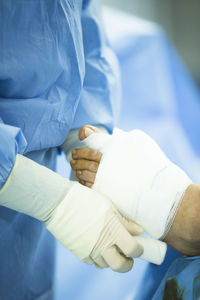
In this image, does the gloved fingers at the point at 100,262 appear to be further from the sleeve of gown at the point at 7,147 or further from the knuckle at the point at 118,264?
the sleeve of gown at the point at 7,147

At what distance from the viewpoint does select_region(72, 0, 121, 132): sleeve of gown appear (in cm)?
94

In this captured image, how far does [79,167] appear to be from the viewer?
2.97 feet

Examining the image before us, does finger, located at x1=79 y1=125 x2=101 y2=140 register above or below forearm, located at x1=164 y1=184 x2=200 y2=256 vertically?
above

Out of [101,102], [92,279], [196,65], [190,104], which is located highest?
[101,102]

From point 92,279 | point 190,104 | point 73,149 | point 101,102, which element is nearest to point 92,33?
point 101,102

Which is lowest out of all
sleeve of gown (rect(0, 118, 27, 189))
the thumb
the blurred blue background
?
the blurred blue background

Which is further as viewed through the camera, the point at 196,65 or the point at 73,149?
the point at 196,65

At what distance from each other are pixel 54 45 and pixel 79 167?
0.33m

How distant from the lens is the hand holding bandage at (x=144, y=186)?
79cm

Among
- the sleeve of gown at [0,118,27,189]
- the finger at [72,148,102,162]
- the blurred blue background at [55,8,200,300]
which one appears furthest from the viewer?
the blurred blue background at [55,8,200,300]

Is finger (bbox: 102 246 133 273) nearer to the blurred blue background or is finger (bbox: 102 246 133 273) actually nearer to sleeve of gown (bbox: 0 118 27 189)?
sleeve of gown (bbox: 0 118 27 189)

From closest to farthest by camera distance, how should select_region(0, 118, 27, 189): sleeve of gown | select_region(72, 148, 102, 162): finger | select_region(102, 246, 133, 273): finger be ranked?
1. select_region(0, 118, 27, 189): sleeve of gown
2. select_region(102, 246, 133, 273): finger
3. select_region(72, 148, 102, 162): finger

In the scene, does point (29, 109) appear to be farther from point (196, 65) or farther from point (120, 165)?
point (196, 65)

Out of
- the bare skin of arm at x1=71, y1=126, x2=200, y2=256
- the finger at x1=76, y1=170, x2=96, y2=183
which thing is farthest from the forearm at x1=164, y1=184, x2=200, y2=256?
the finger at x1=76, y1=170, x2=96, y2=183
